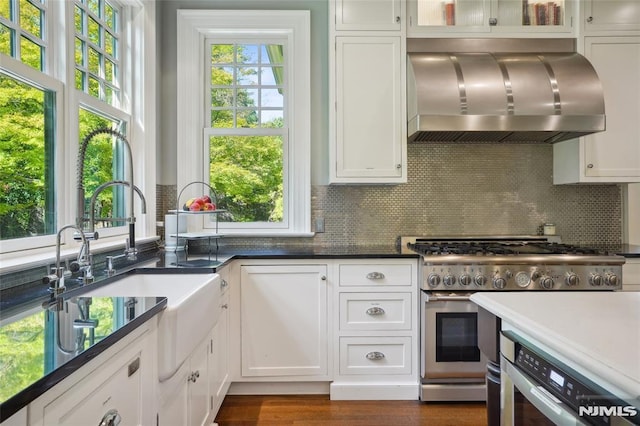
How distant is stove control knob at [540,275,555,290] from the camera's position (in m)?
2.24

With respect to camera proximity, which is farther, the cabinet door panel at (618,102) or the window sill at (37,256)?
the cabinet door panel at (618,102)

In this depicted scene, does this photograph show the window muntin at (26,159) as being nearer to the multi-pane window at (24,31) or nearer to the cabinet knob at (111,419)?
the multi-pane window at (24,31)

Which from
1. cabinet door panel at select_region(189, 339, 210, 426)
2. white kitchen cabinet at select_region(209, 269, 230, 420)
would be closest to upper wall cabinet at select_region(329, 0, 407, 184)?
white kitchen cabinet at select_region(209, 269, 230, 420)

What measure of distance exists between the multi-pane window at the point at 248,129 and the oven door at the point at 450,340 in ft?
4.40

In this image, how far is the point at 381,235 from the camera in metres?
2.93

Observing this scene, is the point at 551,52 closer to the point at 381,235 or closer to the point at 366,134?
the point at 366,134

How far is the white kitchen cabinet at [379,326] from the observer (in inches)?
92.7

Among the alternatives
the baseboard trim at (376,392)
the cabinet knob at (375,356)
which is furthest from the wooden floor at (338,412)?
the cabinet knob at (375,356)

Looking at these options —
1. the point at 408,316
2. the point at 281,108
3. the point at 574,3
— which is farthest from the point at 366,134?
the point at 574,3

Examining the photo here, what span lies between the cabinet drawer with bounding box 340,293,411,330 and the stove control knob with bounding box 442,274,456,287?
0.24 meters

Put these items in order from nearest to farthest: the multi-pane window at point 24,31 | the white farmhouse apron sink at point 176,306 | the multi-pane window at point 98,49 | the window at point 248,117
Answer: the white farmhouse apron sink at point 176,306
the multi-pane window at point 24,31
the multi-pane window at point 98,49
the window at point 248,117

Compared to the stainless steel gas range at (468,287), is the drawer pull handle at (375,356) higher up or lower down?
lower down

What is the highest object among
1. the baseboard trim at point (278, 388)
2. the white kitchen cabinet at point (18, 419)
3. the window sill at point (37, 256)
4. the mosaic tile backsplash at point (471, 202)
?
the mosaic tile backsplash at point (471, 202)

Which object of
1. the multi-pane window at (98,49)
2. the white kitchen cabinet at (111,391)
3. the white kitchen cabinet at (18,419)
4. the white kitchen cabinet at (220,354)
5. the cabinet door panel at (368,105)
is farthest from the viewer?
the cabinet door panel at (368,105)
